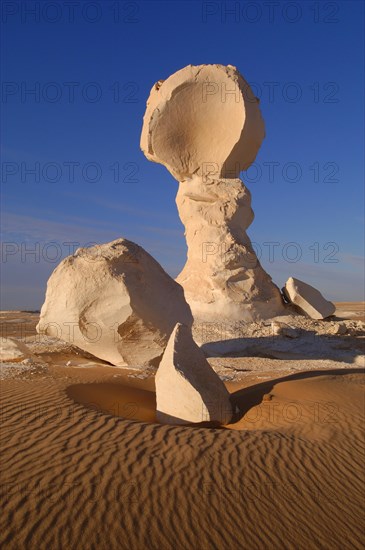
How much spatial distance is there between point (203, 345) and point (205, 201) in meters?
4.92

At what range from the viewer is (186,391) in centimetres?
495

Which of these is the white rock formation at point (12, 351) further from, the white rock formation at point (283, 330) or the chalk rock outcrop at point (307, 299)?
the chalk rock outcrop at point (307, 299)

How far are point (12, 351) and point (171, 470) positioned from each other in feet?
15.0

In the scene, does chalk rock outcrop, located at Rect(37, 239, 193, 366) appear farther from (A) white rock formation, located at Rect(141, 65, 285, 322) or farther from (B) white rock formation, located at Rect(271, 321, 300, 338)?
(A) white rock formation, located at Rect(141, 65, 285, 322)

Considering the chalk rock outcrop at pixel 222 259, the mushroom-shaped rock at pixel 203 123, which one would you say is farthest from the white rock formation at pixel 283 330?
the mushroom-shaped rock at pixel 203 123

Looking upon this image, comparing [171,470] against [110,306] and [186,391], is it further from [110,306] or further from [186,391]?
[110,306]

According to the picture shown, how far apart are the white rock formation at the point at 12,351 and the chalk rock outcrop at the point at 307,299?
343 inches

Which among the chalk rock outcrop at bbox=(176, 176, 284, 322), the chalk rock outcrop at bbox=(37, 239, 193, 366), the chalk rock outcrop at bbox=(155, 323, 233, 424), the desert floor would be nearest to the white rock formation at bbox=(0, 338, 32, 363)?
the chalk rock outcrop at bbox=(37, 239, 193, 366)

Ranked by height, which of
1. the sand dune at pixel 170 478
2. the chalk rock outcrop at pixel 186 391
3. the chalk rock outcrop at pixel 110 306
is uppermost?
the chalk rock outcrop at pixel 110 306

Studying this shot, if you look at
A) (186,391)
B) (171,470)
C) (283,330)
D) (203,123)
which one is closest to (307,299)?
(283,330)

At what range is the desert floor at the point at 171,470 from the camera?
2.94 metres

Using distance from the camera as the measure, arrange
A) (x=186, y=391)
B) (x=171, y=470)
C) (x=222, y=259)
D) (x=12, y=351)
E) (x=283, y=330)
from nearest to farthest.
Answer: (x=171, y=470), (x=186, y=391), (x=12, y=351), (x=283, y=330), (x=222, y=259)

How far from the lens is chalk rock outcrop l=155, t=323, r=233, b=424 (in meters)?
4.95

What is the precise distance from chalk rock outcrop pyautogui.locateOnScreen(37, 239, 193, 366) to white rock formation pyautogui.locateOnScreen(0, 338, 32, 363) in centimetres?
46
